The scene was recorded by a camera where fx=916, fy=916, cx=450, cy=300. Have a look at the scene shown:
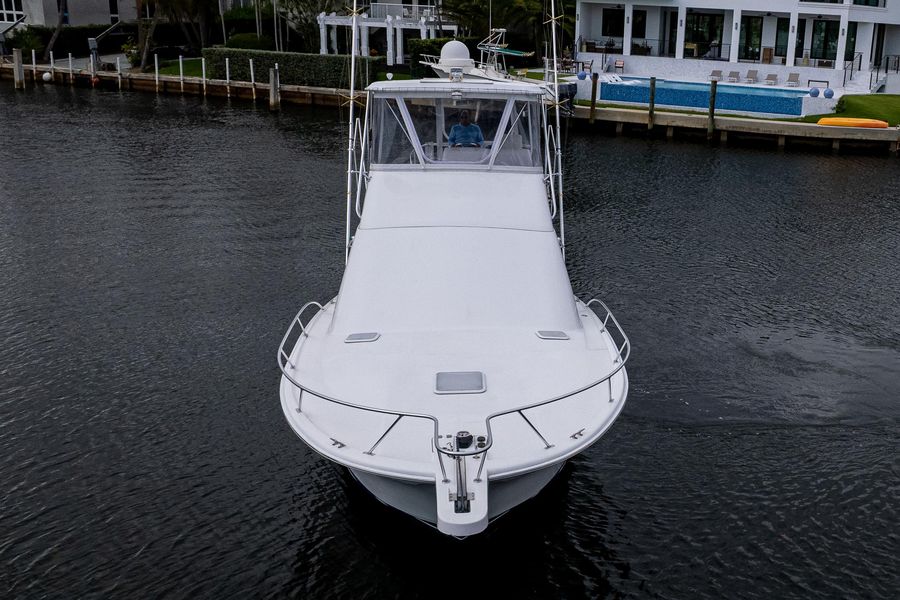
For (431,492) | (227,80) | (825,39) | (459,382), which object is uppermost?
(825,39)

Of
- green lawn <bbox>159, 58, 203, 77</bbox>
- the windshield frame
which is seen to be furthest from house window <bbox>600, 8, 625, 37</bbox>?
the windshield frame

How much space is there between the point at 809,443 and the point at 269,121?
118 ft

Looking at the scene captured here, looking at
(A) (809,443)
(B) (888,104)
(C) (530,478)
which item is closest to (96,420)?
(C) (530,478)

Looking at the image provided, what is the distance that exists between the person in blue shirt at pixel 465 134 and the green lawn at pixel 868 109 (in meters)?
30.3

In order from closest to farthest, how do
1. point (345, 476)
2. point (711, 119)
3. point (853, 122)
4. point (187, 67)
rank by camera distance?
point (345, 476), point (853, 122), point (711, 119), point (187, 67)

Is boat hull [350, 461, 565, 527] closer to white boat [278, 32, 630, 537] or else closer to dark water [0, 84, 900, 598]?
white boat [278, 32, 630, 537]

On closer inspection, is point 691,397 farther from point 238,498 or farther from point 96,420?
point 96,420

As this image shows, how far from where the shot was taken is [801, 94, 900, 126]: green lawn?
4109 centimetres

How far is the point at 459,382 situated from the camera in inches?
444

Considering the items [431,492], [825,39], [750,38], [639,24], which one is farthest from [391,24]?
[431,492]

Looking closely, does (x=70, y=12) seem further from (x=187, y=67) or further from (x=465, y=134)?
(x=465, y=134)

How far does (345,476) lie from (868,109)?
37484 mm

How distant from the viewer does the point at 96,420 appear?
1520 cm

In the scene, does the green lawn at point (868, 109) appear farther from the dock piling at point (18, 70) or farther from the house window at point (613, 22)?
the dock piling at point (18, 70)
